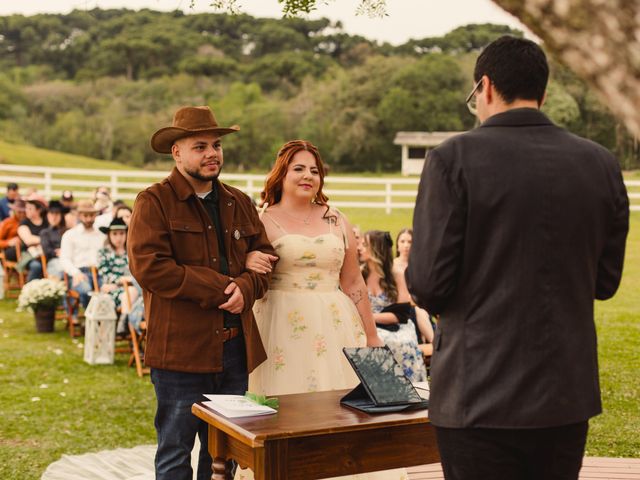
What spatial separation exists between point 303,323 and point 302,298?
0.14 meters

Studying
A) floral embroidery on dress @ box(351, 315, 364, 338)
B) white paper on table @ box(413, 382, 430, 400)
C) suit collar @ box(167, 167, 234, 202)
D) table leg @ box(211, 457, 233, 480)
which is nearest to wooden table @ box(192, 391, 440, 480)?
table leg @ box(211, 457, 233, 480)

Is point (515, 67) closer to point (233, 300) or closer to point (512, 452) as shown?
point (512, 452)

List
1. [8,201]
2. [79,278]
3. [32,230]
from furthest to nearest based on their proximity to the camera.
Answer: [8,201]
[32,230]
[79,278]

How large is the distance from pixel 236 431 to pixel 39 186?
1117 inches

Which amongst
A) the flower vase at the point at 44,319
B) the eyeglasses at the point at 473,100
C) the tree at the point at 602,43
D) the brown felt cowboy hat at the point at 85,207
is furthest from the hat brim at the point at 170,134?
the flower vase at the point at 44,319

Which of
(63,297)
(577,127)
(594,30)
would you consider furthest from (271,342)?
(577,127)

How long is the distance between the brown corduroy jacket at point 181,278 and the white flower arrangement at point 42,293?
7.88m

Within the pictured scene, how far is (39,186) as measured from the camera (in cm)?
3052

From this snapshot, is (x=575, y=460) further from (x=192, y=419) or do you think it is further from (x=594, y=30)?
(x=192, y=419)

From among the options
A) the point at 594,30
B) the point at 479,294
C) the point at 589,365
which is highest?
the point at 594,30

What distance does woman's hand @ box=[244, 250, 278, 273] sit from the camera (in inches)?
189

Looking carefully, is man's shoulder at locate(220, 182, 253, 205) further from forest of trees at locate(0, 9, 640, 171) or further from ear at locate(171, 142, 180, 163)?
forest of trees at locate(0, 9, 640, 171)

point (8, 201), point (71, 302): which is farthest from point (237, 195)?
point (8, 201)

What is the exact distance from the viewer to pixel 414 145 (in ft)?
162
